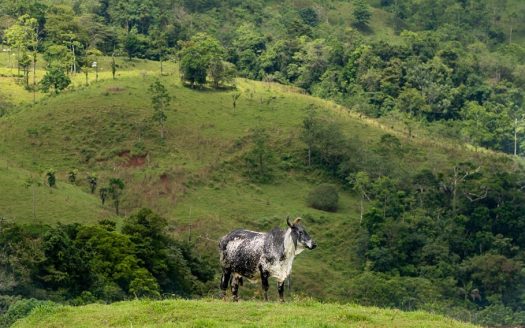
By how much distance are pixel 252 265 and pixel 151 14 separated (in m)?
104

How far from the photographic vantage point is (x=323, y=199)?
72.9 metres

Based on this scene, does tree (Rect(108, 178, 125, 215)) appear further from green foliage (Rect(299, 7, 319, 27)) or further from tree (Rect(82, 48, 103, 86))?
green foliage (Rect(299, 7, 319, 27))

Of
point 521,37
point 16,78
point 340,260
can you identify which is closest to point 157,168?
point 340,260

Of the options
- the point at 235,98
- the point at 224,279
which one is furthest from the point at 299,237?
the point at 235,98

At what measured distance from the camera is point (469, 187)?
75062 millimetres

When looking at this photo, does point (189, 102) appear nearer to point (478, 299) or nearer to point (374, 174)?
point (374, 174)

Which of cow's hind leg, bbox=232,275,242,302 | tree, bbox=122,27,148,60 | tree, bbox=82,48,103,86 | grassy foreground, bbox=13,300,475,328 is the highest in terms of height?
grassy foreground, bbox=13,300,475,328

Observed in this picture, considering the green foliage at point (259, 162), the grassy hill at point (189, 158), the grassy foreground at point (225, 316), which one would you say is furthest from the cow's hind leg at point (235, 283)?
the green foliage at point (259, 162)

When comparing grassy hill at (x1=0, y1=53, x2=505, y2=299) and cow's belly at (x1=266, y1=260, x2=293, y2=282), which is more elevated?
cow's belly at (x1=266, y1=260, x2=293, y2=282)

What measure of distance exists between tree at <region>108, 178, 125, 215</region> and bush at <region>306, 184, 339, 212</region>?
1508 cm

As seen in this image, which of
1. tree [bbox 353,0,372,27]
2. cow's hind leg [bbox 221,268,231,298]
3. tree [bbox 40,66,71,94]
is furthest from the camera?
tree [bbox 353,0,372,27]

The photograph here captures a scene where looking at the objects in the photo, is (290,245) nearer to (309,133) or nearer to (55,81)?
(309,133)

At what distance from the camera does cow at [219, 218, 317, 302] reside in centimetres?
1934

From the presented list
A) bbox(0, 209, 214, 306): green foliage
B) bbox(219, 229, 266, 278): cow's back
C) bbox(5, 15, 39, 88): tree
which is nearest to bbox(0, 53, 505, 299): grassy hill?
bbox(5, 15, 39, 88): tree
